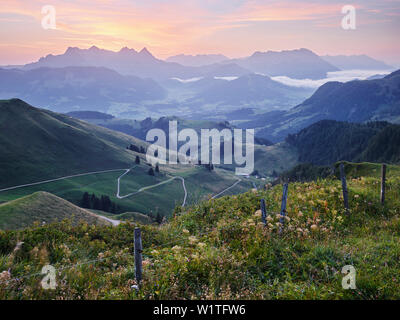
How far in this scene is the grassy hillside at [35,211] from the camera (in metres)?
49.1

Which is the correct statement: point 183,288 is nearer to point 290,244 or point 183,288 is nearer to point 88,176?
point 290,244

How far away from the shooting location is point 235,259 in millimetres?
9648

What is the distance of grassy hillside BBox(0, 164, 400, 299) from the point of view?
806 cm

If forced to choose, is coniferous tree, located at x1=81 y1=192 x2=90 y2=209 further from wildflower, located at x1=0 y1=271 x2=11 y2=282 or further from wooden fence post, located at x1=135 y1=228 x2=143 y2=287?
wooden fence post, located at x1=135 y1=228 x2=143 y2=287

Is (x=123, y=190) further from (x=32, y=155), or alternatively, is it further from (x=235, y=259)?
(x=235, y=259)

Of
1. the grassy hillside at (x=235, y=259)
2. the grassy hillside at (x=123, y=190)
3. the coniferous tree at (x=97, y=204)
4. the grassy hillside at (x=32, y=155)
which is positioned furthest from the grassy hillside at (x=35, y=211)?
the grassy hillside at (x=32, y=155)

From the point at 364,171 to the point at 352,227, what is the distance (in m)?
28.9

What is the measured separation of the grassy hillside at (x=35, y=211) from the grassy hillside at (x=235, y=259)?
3669cm

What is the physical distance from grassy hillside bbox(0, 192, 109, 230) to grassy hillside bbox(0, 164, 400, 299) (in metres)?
36.7

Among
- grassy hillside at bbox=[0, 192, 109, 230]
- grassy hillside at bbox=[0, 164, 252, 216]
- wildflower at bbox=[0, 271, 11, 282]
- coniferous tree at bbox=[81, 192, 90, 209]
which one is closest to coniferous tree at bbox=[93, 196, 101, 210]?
coniferous tree at bbox=[81, 192, 90, 209]

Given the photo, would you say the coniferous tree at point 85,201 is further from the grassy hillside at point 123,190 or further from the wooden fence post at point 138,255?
the wooden fence post at point 138,255
